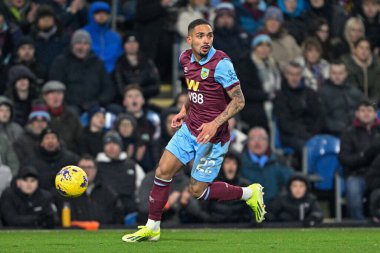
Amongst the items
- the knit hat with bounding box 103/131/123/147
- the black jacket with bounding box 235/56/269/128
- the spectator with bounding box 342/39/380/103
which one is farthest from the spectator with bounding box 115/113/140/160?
the spectator with bounding box 342/39/380/103

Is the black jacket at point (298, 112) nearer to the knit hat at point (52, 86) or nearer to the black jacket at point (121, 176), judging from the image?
the black jacket at point (121, 176)

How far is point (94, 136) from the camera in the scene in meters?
18.1

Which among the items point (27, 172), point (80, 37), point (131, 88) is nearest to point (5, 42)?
point (80, 37)

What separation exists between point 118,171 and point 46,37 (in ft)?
10.8

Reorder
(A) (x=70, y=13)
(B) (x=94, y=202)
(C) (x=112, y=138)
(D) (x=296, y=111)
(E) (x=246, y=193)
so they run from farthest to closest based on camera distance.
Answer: (A) (x=70, y=13) → (D) (x=296, y=111) → (C) (x=112, y=138) → (B) (x=94, y=202) → (E) (x=246, y=193)

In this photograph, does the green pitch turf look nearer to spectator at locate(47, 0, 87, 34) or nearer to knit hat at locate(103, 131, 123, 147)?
knit hat at locate(103, 131, 123, 147)

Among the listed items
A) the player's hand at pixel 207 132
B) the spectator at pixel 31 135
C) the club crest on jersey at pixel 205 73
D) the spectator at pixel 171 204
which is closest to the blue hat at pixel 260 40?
the spectator at pixel 171 204

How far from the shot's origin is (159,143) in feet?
60.5

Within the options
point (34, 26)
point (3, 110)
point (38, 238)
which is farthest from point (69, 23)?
point (38, 238)

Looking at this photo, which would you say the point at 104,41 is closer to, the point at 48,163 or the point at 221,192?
the point at 48,163

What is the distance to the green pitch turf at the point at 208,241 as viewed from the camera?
473 inches

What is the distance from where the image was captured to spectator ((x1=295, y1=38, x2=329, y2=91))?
67.5 feet

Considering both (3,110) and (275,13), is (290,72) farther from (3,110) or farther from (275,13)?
(3,110)

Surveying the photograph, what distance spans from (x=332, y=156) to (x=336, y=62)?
1699mm
